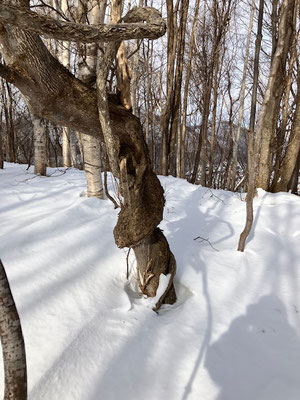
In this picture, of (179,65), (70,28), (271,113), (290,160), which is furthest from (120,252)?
(179,65)

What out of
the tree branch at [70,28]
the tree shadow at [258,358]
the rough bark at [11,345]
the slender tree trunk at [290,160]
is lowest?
the tree shadow at [258,358]

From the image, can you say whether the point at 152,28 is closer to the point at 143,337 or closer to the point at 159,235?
the point at 159,235

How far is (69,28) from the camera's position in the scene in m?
0.81

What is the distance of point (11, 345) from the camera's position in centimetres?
90

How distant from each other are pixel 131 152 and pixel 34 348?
1275 millimetres

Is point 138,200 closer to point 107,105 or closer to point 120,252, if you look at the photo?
point 107,105

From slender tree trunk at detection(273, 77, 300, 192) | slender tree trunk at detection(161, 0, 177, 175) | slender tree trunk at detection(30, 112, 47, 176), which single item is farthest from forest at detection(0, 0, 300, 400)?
slender tree trunk at detection(161, 0, 177, 175)

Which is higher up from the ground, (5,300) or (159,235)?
(5,300)

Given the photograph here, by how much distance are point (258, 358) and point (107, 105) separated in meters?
1.78

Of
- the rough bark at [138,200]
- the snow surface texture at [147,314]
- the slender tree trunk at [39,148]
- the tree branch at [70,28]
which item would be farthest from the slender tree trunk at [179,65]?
the tree branch at [70,28]

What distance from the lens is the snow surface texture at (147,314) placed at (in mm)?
1416

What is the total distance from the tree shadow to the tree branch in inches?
69.3

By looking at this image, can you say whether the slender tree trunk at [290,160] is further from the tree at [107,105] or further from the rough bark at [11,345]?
the rough bark at [11,345]

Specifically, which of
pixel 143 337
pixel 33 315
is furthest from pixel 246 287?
pixel 33 315
